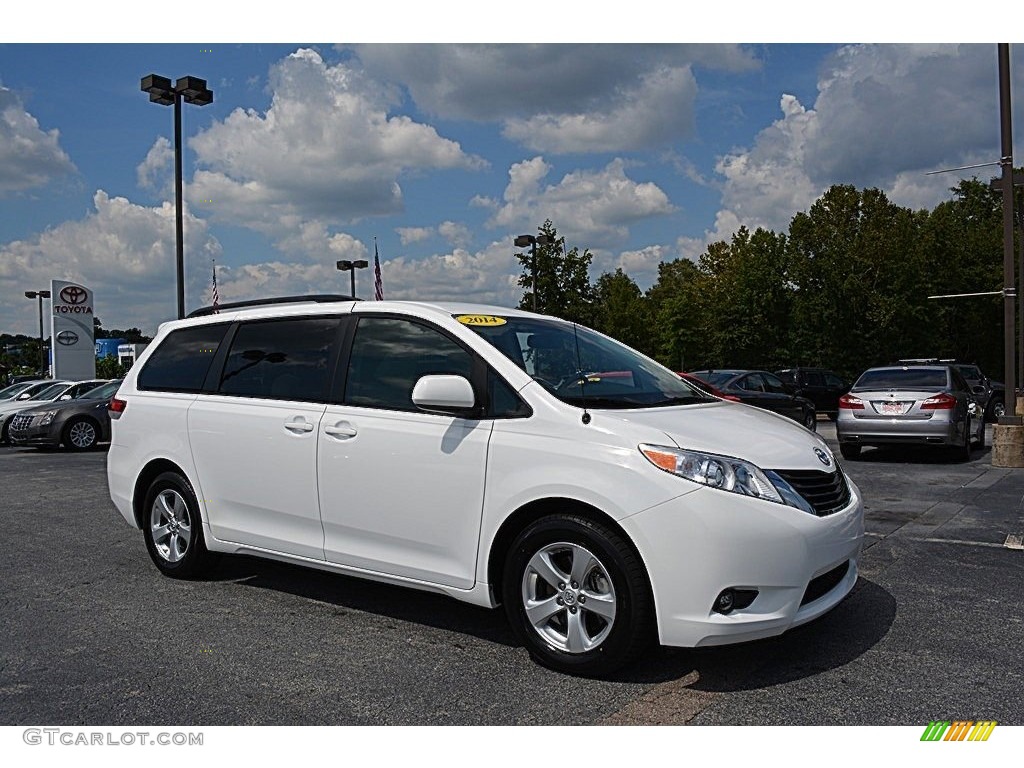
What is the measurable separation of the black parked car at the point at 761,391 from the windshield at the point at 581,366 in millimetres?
11715

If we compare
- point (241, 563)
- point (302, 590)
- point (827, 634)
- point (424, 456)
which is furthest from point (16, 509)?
point (827, 634)

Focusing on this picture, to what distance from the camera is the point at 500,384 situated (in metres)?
4.73

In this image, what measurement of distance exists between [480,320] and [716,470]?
1.64 m

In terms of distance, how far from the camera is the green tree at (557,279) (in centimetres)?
3850

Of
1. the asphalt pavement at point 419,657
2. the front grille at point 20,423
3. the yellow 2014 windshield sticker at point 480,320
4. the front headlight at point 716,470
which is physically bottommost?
the asphalt pavement at point 419,657

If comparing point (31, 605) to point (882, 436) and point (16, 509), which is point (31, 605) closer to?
point (16, 509)

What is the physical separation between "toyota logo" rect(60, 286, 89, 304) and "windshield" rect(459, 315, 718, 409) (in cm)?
2962

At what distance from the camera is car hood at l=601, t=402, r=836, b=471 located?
14.1ft

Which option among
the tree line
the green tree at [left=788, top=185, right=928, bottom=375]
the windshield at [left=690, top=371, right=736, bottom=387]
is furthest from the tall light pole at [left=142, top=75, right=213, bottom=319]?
the green tree at [left=788, top=185, right=928, bottom=375]

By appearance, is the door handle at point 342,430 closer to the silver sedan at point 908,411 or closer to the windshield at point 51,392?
the silver sedan at point 908,411

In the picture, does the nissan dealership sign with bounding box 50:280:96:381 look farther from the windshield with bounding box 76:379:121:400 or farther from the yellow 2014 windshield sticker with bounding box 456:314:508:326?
the yellow 2014 windshield sticker with bounding box 456:314:508:326

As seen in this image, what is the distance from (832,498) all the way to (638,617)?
1.19 m

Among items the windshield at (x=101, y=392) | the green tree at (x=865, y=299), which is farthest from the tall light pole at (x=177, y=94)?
the green tree at (x=865, y=299)
